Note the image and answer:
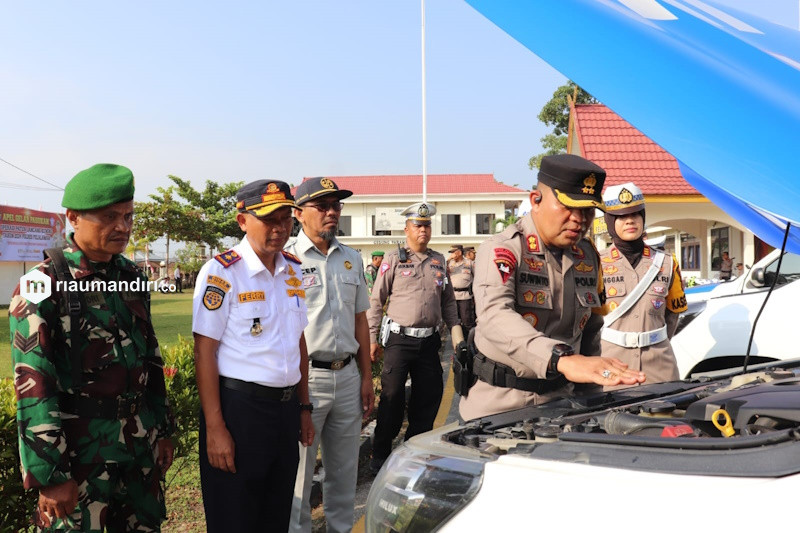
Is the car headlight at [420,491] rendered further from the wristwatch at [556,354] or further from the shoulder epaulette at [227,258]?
the shoulder epaulette at [227,258]

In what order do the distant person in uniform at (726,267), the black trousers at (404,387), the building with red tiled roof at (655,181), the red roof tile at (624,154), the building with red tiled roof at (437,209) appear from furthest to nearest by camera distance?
the building with red tiled roof at (437,209), the distant person in uniform at (726,267), the red roof tile at (624,154), the building with red tiled roof at (655,181), the black trousers at (404,387)

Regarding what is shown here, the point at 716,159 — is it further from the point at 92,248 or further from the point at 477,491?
the point at 92,248

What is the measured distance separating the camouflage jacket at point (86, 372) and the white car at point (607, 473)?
1.11 metres

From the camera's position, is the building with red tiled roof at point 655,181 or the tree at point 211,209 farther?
the tree at point 211,209

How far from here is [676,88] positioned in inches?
56.9

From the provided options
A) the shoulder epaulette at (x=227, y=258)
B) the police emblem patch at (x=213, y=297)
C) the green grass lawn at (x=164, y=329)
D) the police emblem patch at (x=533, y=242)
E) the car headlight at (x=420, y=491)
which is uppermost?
the police emblem patch at (x=533, y=242)

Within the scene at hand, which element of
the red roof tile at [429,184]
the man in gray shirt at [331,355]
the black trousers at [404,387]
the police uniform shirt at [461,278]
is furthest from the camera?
the red roof tile at [429,184]

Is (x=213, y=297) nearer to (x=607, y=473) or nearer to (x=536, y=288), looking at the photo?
(x=536, y=288)

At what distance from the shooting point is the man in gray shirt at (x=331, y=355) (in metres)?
3.60

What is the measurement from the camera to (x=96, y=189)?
240 cm

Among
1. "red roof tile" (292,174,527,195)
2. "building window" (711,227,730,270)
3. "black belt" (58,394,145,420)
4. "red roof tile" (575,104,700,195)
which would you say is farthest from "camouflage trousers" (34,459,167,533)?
"red roof tile" (292,174,527,195)

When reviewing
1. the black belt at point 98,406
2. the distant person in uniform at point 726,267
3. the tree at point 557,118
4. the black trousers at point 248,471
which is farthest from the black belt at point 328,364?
the tree at point 557,118

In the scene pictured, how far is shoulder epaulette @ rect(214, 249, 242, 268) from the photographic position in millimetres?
2867

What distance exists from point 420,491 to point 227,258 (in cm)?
161
